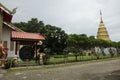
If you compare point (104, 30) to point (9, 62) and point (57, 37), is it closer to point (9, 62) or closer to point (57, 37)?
point (57, 37)

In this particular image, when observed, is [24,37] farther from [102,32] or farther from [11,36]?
[102,32]

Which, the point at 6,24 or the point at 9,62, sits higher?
the point at 6,24

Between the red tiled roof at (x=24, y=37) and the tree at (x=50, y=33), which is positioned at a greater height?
the tree at (x=50, y=33)

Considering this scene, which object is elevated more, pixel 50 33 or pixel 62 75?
pixel 50 33

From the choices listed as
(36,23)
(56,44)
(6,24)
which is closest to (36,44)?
(6,24)

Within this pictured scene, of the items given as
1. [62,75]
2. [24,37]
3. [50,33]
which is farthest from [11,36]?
[50,33]

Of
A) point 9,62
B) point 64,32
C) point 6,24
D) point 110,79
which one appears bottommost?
point 110,79

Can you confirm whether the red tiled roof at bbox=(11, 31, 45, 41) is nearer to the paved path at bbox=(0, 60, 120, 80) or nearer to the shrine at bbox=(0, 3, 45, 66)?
the shrine at bbox=(0, 3, 45, 66)

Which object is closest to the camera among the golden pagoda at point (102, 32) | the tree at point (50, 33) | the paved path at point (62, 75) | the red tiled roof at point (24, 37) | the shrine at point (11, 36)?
the paved path at point (62, 75)

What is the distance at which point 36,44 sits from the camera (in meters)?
20.2

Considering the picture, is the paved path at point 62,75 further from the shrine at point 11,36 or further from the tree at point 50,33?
the tree at point 50,33

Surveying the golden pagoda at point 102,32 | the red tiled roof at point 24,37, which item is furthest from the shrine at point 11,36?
the golden pagoda at point 102,32

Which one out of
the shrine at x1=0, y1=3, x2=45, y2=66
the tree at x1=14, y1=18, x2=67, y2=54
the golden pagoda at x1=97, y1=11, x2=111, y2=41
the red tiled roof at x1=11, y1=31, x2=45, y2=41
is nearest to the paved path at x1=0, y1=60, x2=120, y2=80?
the shrine at x1=0, y1=3, x2=45, y2=66

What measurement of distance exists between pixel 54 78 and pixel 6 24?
11.2 m
